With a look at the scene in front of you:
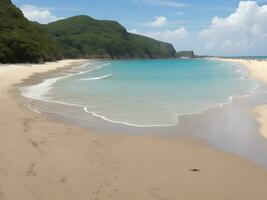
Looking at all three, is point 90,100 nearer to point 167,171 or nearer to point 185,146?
point 185,146

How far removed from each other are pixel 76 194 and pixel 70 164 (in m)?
2.06

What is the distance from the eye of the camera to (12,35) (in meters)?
82.9

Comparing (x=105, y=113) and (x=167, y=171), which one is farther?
(x=105, y=113)

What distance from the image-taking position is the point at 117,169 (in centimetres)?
953

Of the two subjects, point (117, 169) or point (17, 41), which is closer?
point (117, 169)

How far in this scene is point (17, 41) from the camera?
268 feet

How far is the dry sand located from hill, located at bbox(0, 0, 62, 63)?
65.6m

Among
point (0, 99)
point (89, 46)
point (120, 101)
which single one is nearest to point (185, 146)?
point (120, 101)

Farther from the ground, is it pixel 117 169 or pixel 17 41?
pixel 17 41

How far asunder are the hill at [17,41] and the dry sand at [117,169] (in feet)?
215

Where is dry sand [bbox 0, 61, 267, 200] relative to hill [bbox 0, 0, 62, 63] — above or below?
below

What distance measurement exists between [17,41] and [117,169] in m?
77.3

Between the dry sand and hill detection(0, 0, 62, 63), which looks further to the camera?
hill detection(0, 0, 62, 63)

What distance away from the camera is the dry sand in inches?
315
